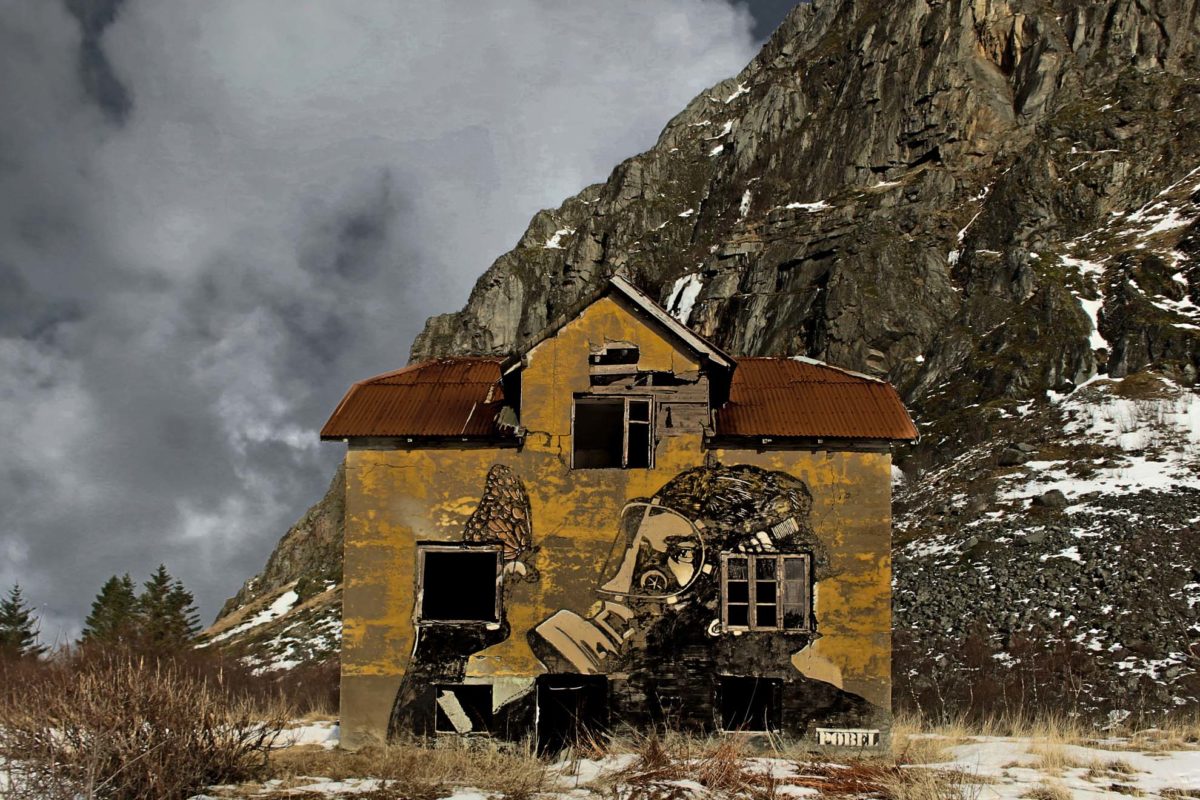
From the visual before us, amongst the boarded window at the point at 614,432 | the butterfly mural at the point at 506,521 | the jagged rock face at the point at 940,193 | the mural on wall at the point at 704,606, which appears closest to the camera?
the mural on wall at the point at 704,606

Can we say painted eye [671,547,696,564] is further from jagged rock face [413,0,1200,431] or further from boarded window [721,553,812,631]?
jagged rock face [413,0,1200,431]

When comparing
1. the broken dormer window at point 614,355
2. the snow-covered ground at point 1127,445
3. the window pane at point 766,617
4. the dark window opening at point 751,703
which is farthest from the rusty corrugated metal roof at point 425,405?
the snow-covered ground at point 1127,445

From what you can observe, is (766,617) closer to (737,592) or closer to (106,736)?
(737,592)

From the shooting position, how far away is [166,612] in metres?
73.2

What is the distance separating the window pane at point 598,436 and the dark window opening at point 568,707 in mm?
4873

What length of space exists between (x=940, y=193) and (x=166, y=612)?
73.4 meters

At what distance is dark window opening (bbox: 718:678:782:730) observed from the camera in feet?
54.0

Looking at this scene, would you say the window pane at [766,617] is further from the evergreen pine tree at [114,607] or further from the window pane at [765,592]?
the evergreen pine tree at [114,607]

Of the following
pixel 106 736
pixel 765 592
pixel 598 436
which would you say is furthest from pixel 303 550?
pixel 106 736

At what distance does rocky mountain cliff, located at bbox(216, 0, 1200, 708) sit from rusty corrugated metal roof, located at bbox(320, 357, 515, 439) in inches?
A: 60.2

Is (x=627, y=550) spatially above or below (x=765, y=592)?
above

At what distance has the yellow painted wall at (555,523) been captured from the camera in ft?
54.4

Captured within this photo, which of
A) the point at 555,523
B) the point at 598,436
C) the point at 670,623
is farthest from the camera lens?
the point at 598,436

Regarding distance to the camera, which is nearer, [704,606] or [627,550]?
[704,606]
